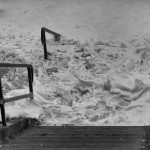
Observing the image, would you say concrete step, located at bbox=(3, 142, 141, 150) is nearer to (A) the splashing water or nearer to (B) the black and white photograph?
(B) the black and white photograph

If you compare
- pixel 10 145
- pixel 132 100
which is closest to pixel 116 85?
pixel 132 100

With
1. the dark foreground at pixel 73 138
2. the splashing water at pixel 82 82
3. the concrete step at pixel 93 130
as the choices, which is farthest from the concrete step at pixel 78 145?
the splashing water at pixel 82 82

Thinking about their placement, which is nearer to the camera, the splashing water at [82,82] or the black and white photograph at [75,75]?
the black and white photograph at [75,75]

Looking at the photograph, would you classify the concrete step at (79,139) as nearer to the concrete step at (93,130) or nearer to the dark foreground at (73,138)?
the dark foreground at (73,138)

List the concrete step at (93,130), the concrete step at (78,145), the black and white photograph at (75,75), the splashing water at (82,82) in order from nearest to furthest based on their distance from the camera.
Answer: the concrete step at (78,145) < the black and white photograph at (75,75) < the concrete step at (93,130) < the splashing water at (82,82)

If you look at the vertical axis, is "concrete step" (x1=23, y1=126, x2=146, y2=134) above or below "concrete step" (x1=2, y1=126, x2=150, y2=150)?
below

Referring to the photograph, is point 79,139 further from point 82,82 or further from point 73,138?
point 82,82

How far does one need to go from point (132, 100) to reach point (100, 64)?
2.14 m

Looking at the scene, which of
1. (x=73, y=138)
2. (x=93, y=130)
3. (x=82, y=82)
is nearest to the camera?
(x=73, y=138)

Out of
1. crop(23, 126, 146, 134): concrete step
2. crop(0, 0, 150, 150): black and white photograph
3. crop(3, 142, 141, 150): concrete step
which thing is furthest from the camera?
crop(23, 126, 146, 134): concrete step

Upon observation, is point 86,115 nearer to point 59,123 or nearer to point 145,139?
point 59,123

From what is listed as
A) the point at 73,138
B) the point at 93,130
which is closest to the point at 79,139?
the point at 73,138

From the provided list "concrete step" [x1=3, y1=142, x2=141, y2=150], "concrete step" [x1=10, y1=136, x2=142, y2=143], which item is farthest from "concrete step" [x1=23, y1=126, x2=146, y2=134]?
"concrete step" [x1=3, y1=142, x2=141, y2=150]

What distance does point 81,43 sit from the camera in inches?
405
